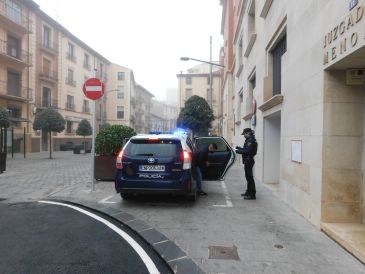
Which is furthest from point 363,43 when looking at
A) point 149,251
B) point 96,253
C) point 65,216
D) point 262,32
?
point 262,32

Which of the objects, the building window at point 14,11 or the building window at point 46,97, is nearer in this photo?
the building window at point 14,11

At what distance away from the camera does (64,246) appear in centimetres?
452

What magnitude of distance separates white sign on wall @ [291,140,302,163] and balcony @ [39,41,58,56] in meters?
32.2

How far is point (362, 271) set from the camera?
3.77m

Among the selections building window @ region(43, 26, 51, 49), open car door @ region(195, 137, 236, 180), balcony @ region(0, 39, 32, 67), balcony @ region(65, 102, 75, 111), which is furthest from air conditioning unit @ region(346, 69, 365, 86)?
balcony @ region(65, 102, 75, 111)

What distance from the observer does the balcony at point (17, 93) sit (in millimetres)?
26469

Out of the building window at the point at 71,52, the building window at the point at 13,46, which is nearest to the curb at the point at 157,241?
the building window at the point at 13,46

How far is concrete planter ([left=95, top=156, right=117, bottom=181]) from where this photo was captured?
1075 cm

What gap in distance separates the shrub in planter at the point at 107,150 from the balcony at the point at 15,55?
1978 cm

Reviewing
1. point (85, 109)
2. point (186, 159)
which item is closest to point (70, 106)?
point (85, 109)

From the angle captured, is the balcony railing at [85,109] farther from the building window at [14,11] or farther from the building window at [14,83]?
the building window at [14,11]

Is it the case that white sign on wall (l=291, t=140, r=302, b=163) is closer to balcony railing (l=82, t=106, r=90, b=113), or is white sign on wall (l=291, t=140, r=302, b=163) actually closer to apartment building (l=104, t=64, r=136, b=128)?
balcony railing (l=82, t=106, r=90, b=113)

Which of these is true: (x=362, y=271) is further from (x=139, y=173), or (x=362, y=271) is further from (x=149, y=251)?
(x=139, y=173)

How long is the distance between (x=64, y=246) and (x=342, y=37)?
4.81 m
